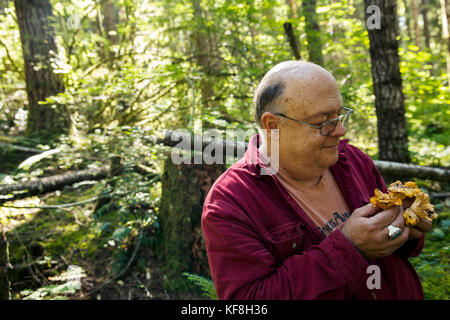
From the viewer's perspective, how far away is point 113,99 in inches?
249

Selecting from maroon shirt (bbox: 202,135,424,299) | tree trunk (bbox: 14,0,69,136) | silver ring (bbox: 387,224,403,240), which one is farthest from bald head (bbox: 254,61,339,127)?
tree trunk (bbox: 14,0,69,136)

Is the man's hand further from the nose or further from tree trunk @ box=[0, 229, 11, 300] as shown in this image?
tree trunk @ box=[0, 229, 11, 300]

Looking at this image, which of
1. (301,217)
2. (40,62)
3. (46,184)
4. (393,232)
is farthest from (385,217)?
(40,62)

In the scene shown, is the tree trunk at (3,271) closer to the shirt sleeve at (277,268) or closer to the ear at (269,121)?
the shirt sleeve at (277,268)

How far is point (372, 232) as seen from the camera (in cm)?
133

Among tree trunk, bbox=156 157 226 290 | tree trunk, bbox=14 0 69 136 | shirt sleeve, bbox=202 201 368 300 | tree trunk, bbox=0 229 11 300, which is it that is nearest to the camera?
shirt sleeve, bbox=202 201 368 300

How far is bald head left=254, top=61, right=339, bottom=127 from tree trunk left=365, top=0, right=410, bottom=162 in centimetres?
328

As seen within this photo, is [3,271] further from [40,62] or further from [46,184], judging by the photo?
[40,62]

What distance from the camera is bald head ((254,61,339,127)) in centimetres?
152

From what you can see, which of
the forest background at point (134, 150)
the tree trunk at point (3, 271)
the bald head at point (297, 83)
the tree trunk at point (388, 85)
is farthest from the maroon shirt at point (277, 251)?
the tree trunk at point (388, 85)

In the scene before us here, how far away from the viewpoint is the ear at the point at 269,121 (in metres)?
1.60

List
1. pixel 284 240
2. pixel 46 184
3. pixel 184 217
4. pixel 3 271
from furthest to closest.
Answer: pixel 46 184 → pixel 184 217 → pixel 3 271 → pixel 284 240

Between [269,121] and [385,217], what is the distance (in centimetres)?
69
